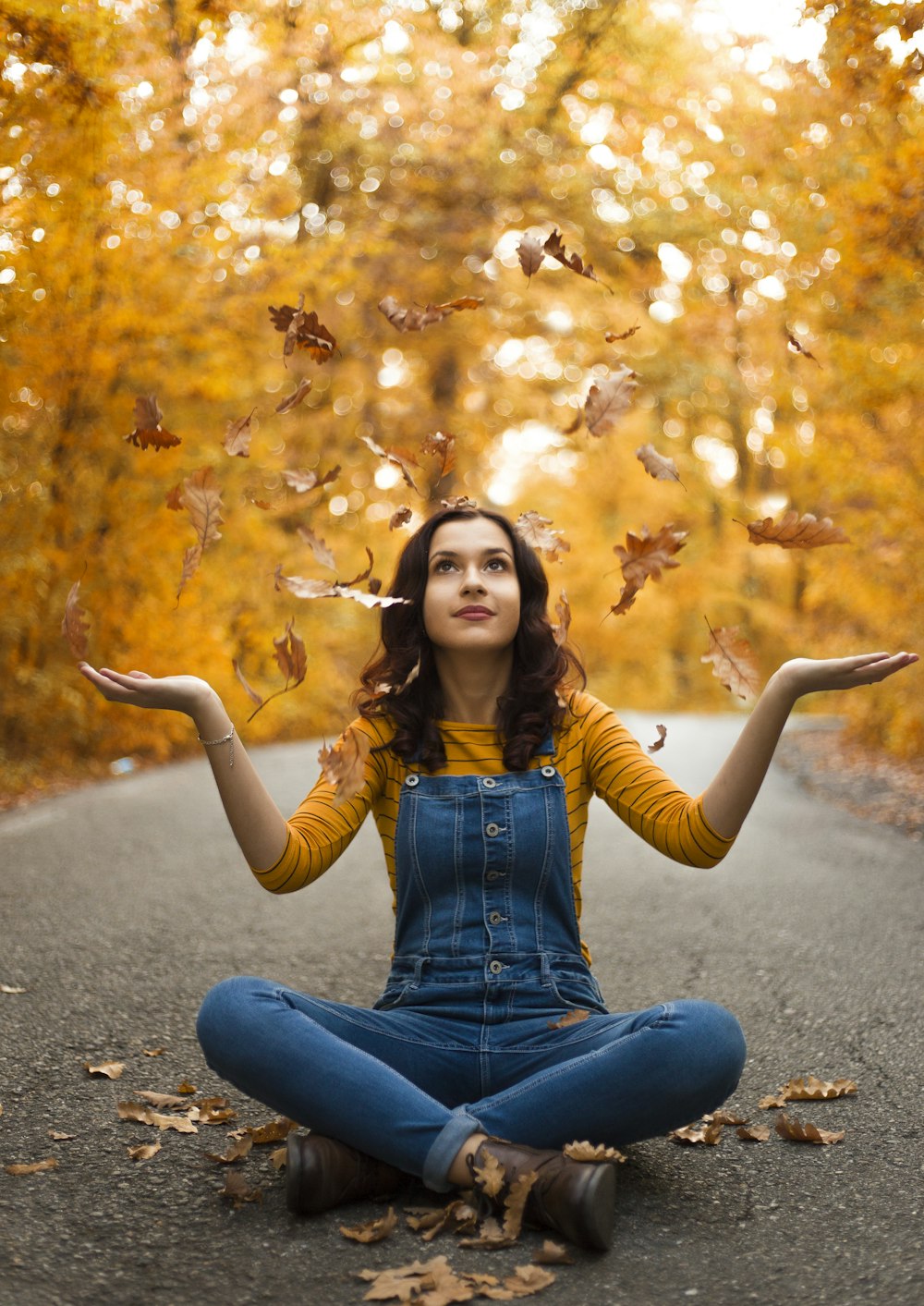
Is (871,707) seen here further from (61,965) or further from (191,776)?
(61,965)

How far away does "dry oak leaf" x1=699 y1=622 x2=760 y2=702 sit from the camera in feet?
8.20

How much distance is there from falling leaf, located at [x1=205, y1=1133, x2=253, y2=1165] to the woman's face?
117 centimetres

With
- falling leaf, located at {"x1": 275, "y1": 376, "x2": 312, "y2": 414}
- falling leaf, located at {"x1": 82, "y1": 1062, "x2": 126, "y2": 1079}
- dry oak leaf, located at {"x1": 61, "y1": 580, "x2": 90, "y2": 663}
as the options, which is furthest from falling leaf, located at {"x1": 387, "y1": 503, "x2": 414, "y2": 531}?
falling leaf, located at {"x1": 82, "y1": 1062, "x2": 126, "y2": 1079}

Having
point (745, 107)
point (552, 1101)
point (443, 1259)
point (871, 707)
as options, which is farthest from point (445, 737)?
point (871, 707)

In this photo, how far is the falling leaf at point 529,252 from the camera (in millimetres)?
2721

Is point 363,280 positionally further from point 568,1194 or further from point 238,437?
point 568,1194

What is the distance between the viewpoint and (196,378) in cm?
955

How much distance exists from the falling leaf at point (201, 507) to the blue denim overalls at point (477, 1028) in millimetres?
690

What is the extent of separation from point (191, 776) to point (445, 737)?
7.66 metres

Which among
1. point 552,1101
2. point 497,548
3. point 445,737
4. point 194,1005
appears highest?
point 497,548

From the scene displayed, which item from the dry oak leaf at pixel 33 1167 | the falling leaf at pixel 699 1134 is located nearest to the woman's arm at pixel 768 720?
the falling leaf at pixel 699 1134

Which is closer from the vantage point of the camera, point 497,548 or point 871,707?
point 497,548

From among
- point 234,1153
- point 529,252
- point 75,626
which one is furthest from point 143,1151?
point 529,252

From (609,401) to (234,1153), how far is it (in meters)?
1.87
